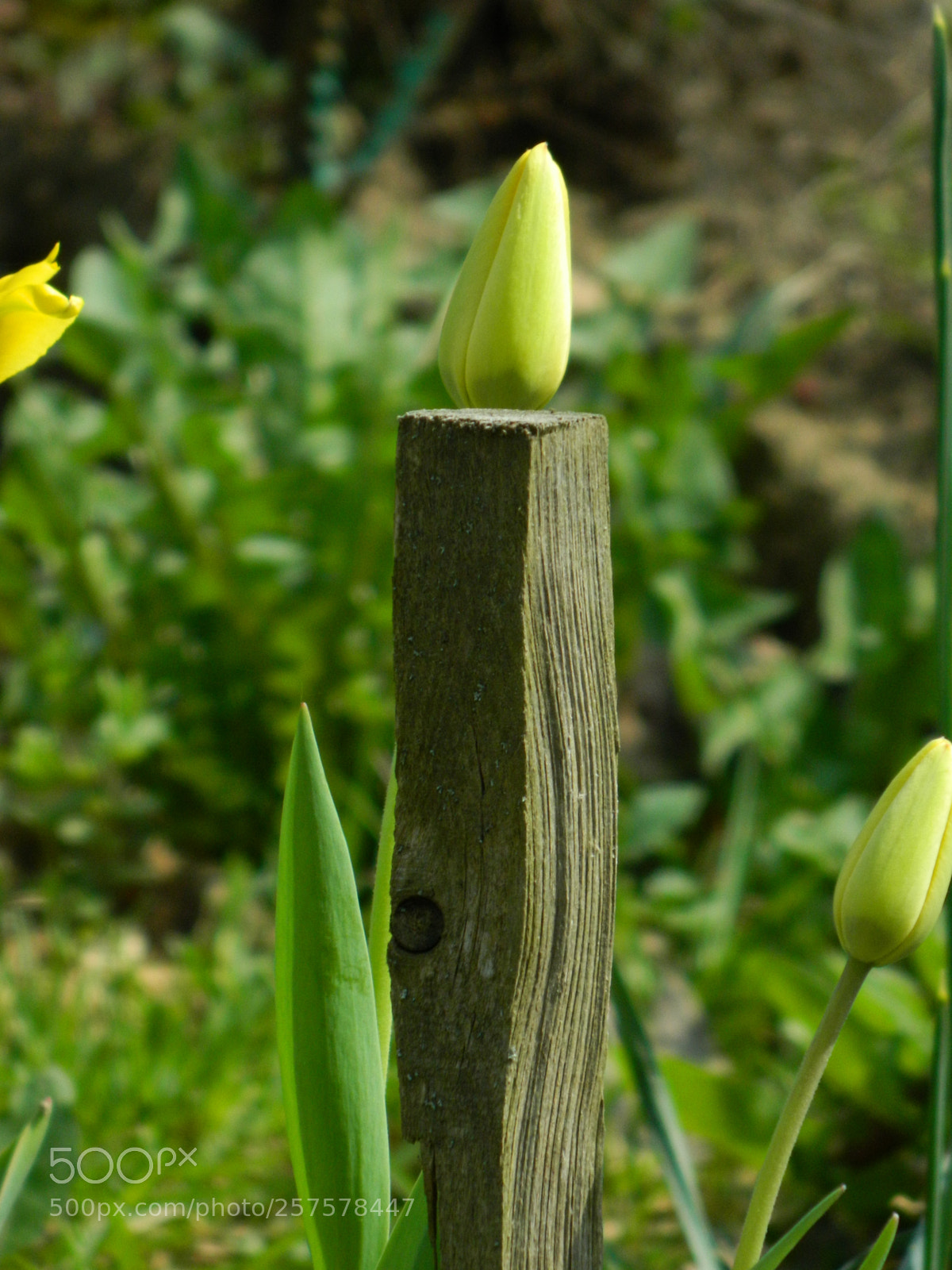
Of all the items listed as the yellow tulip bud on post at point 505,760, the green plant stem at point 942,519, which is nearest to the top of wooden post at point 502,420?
the yellow tulip bud on post at point 505,760

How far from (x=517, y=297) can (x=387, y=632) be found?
Result: 1.26 meters

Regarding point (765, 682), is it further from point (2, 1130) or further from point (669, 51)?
point (669, 51)

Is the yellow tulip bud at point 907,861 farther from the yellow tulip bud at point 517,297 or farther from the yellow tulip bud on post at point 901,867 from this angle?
the yellow tulip bud at point 517,297

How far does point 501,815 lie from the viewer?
24.6 inches

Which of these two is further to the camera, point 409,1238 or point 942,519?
point 942,519

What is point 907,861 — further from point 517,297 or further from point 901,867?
point 517,297

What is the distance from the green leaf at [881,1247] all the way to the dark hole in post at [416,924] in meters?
0.27

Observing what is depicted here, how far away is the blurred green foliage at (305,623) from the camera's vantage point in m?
1.68

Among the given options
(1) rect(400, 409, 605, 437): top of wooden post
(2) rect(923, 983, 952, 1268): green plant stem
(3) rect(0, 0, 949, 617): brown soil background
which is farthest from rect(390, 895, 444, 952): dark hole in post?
(3) rect(0, 0, 949, 617): brown soil background

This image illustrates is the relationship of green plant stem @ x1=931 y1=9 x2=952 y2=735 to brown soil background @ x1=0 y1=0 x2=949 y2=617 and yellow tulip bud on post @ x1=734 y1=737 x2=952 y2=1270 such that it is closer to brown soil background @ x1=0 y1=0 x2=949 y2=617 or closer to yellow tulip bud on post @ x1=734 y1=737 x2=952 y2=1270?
yellow tulip bud on post @ x1=734 y1=737 x2=952 y2=1270

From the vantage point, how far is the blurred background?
133 centimetres

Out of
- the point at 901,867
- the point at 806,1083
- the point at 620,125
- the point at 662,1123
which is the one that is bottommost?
the point at 662,1123

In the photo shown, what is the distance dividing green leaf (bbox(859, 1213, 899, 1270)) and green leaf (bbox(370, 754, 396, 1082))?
0.27m

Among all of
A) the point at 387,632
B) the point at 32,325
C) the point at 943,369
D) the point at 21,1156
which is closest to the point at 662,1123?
the point at 21,1156
